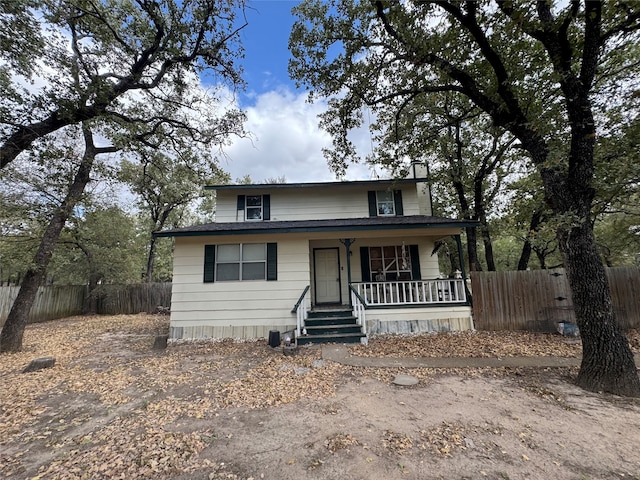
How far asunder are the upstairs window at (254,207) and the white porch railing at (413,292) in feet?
14.9

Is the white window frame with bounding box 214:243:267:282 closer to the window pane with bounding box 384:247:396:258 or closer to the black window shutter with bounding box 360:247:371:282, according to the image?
the black window shutter with bounding box 360:247:371:282

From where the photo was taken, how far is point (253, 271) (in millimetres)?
8555

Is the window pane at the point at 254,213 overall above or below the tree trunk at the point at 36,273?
above

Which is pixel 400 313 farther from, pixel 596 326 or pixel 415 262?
pixel 596 326

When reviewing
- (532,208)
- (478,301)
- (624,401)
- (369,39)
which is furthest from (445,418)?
(532,208)

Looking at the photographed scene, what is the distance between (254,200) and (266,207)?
22.6 inches

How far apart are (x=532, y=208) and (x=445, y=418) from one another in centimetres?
1022

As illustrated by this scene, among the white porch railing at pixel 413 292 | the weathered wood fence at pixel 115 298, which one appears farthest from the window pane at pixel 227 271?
the weathered wood fence at pixel 115 298

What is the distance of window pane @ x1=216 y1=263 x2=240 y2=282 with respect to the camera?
27.8 feet

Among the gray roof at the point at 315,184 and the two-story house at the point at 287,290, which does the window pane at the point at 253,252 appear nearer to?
the two-story house at the point at 287,290

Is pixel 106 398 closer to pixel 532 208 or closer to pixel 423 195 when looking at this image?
pixel 423 195

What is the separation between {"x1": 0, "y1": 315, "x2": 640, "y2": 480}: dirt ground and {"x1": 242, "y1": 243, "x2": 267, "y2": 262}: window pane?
3.32 metres

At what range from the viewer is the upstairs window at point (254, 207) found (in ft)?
35.1

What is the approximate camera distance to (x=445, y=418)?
3.47 meters
